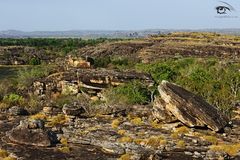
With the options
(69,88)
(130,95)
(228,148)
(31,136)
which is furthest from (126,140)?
(69,88)

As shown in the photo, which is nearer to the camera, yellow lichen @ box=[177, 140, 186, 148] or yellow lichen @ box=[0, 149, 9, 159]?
yellow lichen @ box=[0, 149, 9, 159]

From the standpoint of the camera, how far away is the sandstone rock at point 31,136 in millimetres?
35312

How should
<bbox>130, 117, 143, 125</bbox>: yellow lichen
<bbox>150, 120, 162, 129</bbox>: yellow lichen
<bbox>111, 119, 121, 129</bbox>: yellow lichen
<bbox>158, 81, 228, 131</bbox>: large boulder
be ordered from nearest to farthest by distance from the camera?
<bbox>158, 81, 228, 131</bbox>: large boulder < <bbox>150, 120, 162, 129</bbox>: yellow lichen < <bbox>111, 119, 121, 129</bbox>: yellow lichen < <bbox>130, 117, 143, 125</bbox>: yellow lichen

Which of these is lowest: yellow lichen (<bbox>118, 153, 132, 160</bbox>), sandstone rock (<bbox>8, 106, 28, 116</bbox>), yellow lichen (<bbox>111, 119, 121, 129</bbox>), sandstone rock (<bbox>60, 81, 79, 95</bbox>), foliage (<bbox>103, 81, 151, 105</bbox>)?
sandstone rock (<bbox>60, 81, 79, 95</bbox>)

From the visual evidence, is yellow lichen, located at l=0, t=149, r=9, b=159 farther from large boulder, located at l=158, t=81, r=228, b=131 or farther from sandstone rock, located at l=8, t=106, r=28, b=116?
sandstone rock, located at l=8, t=106, r=28, b=116

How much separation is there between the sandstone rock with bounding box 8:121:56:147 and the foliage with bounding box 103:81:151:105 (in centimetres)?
2302

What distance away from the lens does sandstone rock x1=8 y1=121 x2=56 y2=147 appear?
3531cm

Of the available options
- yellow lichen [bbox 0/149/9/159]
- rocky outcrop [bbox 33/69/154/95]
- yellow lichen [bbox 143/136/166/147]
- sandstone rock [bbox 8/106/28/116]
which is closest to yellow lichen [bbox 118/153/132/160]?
→ yellow lichen [bbox 143/136/166/147]

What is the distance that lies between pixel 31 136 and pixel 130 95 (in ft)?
97.1

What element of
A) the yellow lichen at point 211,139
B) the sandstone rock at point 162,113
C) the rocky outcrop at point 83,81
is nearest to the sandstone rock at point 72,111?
the sandstone rock at point 162,113

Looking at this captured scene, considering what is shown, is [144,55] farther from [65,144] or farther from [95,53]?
[65,144]

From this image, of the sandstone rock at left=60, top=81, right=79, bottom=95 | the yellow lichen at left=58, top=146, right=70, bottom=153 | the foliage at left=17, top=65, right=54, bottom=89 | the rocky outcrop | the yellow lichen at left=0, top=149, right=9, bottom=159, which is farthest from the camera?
the foliage at left=17, top=65, right=54, bottom=89

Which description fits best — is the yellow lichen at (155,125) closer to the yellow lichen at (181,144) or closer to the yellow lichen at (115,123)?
the yellow lichen at (115,123)

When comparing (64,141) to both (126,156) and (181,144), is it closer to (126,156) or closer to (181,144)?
(126,156)
